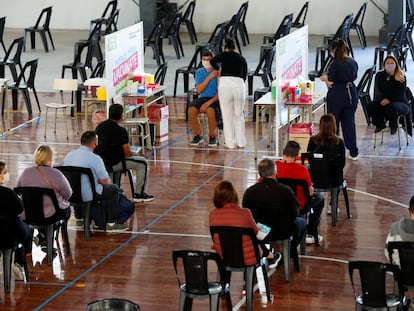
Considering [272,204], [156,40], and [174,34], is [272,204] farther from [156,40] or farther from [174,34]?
[174,34]

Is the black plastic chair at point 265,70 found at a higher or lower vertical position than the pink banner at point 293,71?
lower

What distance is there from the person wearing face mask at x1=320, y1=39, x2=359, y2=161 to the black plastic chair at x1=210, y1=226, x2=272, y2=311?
5085 mm

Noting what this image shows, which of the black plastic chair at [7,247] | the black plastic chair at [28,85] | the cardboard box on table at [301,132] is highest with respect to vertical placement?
the black plastic chair at [28,85]

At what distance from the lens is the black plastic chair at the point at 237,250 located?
26.6 feet

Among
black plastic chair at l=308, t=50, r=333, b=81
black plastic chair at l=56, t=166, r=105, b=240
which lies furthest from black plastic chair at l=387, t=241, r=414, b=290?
black plastic chair at l=308, t=50, r=333, b=81

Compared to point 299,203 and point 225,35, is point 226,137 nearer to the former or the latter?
point 299,203

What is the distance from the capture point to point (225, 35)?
20.8m

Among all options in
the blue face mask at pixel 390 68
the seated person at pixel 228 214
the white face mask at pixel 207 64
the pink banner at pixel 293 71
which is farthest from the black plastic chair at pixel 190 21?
the seated person at pixel 228 214

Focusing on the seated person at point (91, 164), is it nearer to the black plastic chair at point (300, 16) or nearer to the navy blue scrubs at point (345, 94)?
the navy blue scrubs at point (345, 94)

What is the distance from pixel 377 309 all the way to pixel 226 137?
696cm

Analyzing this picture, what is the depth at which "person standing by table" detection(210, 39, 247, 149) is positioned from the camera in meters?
13.8

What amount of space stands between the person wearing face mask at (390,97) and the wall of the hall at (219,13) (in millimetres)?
10086

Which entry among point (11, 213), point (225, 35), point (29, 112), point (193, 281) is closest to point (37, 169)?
point (11, 213)

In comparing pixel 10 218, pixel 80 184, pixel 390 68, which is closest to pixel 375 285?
pixel 10 218
